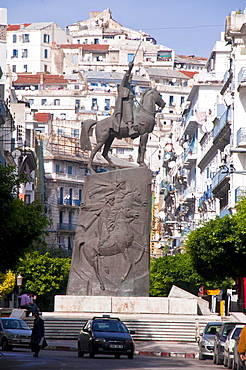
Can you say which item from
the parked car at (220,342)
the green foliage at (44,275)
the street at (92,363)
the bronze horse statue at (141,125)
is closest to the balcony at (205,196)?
the green foliage at (44,275)

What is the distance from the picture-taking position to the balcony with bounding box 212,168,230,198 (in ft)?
219

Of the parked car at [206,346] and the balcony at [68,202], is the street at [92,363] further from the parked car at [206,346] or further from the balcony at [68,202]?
the balcony at [68,202]

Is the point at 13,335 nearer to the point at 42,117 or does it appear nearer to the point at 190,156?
the point at 190,156

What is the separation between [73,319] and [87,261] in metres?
3.54

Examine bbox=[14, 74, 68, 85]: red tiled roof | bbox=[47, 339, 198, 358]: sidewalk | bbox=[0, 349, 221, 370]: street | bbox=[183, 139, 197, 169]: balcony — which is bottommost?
bbox=[0, 349, 221, 370]: street

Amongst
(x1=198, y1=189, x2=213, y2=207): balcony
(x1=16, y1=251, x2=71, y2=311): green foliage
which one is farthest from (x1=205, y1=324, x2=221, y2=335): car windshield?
(x1=16, y1=251, x2=71, y2=311): green foliage

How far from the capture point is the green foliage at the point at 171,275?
2982 inches

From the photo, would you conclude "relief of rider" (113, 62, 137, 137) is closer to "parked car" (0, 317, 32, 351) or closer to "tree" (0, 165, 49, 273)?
"tree" (0, 165, 49, 273)

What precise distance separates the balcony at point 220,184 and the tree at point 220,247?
12173 mm

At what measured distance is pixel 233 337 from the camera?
2847cm

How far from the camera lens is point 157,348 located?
36.0 metres

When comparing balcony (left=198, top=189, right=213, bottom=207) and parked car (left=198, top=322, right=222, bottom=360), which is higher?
balcony (left=198, top=189, right=213, bottom=207)

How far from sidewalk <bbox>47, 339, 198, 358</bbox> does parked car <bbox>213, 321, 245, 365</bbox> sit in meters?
2.95

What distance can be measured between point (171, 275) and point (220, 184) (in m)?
11.0
